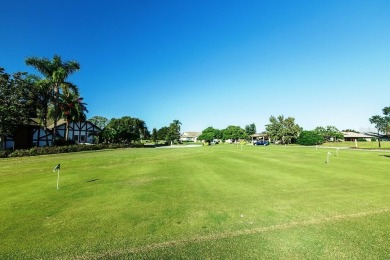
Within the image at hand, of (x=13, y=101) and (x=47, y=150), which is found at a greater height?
(x=13, y=101)

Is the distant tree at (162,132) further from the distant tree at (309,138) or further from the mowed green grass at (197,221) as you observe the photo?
the mowed green grass at (197,221)

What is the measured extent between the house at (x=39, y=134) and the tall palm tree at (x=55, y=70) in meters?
8.45

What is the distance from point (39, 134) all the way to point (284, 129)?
7769cm

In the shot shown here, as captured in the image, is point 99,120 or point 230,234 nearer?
point 230,234

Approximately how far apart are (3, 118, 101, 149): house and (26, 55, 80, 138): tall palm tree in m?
8.45

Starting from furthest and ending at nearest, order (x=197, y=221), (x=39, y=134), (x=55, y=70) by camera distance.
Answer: (x=39, y=134)
(x=55, y=70)
(x=197, y=221)

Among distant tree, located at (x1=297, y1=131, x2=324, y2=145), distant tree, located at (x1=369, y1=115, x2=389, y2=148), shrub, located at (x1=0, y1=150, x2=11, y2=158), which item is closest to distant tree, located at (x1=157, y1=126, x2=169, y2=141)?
distant tree, located at (x1=297, y1=131, x2=324, y2=145)

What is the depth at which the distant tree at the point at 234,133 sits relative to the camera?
140 m

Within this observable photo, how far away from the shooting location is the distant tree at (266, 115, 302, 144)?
88713mm

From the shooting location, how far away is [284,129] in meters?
89.0

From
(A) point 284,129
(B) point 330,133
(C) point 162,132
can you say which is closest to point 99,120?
(C) point 162,132

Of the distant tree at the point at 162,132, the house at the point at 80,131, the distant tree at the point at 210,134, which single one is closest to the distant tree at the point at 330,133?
the distant tree at the point at 210,134

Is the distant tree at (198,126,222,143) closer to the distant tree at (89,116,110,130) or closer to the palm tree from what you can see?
the distant tree at (89,116,110,130)

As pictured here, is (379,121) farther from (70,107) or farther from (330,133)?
(70,107)
